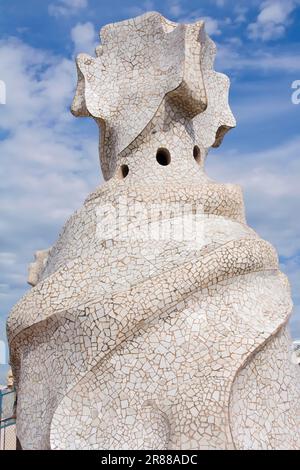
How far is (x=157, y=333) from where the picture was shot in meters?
6.36

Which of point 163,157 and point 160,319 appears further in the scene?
point 163,157

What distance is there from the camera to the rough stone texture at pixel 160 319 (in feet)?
19.9

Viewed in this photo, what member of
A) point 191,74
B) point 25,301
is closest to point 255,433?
point 25,301

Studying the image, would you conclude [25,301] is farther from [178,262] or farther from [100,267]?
[178,262]

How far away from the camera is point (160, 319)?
6398mm

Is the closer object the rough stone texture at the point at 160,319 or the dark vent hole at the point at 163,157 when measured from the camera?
the rough stone texture at the point at 160,319

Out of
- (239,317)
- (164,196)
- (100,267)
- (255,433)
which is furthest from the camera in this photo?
(164,196)

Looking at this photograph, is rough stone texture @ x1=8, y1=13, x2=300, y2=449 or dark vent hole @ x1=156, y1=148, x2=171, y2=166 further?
dark vent hole @ x1=156, y1=148, x2=171, y2=166

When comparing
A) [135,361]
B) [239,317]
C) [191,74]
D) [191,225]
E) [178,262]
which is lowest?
[135,361]

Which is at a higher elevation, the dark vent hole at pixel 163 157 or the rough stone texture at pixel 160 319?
the dark vent hole at pixel 163 157

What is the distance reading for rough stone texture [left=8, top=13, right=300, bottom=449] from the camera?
6074 millimetres

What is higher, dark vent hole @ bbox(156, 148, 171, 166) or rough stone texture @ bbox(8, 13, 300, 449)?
dark vent hole @ bbox(156, 148, 171, 166)

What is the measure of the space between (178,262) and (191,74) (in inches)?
120

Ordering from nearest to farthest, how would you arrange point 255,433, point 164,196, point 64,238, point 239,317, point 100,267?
point 255,433 < point 239,317 < point 100,267 < point 164,196 < point 64,238
